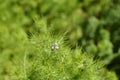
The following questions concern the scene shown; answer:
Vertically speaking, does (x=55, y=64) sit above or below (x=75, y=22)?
below

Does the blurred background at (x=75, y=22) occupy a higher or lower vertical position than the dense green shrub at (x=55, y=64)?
higher

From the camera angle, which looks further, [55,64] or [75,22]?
[75,22]

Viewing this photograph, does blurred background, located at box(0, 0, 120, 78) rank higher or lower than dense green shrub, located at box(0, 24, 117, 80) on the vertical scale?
higher

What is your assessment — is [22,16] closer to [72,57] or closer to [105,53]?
[105,53]

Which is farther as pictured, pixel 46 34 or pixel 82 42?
pixel 82 42

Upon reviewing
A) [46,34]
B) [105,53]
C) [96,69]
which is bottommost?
[96,69]

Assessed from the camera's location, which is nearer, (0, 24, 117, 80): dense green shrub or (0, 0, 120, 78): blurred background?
(0, 24, 117, 80): dense green shrub

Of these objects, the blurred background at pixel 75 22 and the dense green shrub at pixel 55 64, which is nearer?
the dense green shrub at pixel 55 64

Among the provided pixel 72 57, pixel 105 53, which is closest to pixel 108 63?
pixel 105 53
